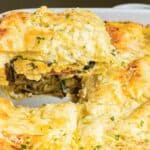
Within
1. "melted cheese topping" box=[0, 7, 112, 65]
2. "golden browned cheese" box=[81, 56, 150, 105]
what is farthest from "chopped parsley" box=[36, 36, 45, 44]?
"golden browned cheese" box=[81, 56, 150, 105]

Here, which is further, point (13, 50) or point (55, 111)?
Result: point (13, 50)

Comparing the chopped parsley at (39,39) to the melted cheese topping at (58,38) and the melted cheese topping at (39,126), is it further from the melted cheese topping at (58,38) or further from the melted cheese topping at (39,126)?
the melted cheese topping at (39,126)

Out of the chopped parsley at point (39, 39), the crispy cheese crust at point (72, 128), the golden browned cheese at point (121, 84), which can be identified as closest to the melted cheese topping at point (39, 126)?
the crispy cheese crust at point (72, 128)

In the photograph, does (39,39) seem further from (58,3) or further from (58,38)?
(58,3)

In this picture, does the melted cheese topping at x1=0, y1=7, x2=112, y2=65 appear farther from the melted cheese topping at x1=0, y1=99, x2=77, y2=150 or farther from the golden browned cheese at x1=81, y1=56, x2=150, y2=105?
the melted cheese topping at x1=0, y1=99, x2=77, y2=150

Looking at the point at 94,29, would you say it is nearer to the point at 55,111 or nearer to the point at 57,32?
the point at 57,32

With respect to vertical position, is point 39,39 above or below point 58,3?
above

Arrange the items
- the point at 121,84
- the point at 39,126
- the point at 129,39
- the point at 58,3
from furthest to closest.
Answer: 1. the point at 58,3
2. the point at 129,39
3. the point at 121,84
4. the point at 39,126

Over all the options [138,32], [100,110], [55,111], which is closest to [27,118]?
[55,111]

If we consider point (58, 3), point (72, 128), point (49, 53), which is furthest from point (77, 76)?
point (58, 3)

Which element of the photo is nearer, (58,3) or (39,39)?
(39,39)

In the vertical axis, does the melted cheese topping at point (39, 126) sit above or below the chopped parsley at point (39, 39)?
below
